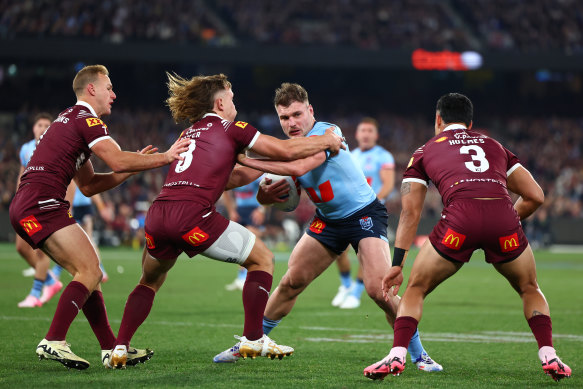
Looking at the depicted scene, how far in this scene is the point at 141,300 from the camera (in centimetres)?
680

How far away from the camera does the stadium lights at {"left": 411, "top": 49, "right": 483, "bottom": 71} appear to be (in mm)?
37938

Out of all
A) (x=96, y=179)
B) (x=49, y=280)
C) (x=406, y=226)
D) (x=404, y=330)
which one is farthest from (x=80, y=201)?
(x=404, y=330)

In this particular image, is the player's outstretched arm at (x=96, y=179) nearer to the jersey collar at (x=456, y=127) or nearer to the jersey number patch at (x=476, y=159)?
the jersey collar at (x=456, y=127)

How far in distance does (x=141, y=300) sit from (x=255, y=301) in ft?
3.08

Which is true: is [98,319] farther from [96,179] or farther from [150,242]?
[96,179]

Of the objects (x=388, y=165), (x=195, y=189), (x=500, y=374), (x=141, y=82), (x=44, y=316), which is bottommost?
(x=500, y=374)

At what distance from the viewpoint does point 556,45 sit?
39.8 meters

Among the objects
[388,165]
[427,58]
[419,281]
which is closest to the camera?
[419,281]

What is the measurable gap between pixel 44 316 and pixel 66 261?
4.24m

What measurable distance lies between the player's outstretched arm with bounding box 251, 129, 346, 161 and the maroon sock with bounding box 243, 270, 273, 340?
0.97 metres

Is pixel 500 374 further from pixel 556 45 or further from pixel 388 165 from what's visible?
pixel 556 45

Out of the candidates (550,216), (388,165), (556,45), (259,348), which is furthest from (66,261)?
(556,45)

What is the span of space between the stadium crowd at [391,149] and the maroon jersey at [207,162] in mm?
22564

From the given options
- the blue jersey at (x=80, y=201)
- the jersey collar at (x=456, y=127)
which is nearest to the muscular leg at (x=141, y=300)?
the jersey collar at (x=456, y=127)
